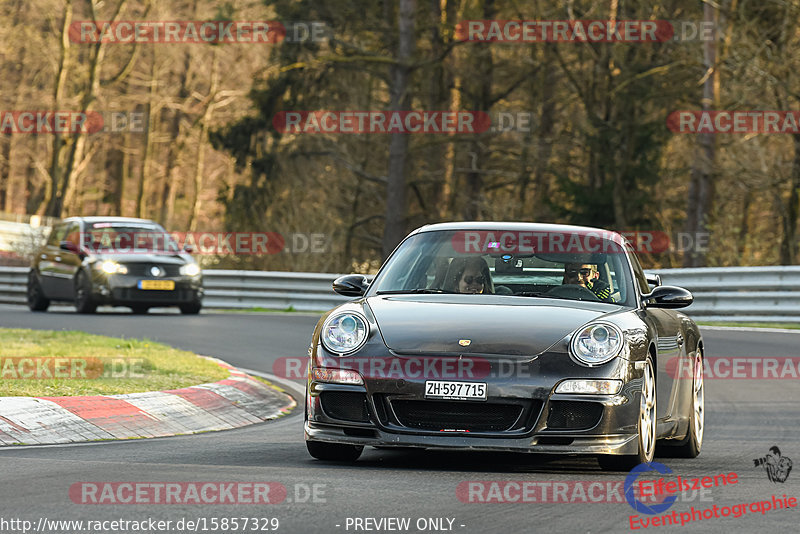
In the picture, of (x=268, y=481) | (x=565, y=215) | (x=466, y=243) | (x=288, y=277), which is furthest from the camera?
(x=565, y=215)

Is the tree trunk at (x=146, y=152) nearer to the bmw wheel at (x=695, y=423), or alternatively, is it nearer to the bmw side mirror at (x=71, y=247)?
the bmw side mirror at (x=71, y=247)

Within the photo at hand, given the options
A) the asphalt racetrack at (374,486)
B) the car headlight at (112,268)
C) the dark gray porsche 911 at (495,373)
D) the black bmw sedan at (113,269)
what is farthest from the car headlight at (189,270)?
the dark gray porsche 911 at (495,373)

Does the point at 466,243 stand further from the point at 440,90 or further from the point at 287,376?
the point at 440,90

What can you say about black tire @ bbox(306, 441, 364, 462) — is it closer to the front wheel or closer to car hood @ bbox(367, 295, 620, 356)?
car hood @ bbox(367, 295, 620, 356)

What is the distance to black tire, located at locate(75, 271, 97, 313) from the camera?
23281 mm

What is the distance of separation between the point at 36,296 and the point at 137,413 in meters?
15.7

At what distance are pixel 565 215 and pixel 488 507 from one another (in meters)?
31.3

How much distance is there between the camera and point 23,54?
198 feet

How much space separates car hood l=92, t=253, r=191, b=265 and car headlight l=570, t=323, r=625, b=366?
657 inches

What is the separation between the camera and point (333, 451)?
7.78 m

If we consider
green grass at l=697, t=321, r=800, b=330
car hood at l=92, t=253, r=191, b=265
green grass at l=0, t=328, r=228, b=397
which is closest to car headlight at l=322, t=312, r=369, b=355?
green grass at l=0, t=328, r=228, b=397

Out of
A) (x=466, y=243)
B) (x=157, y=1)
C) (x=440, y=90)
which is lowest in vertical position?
(x=466, y=243)

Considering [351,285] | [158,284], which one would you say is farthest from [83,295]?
[351,285]

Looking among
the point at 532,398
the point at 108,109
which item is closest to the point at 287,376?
the point at 532,398
